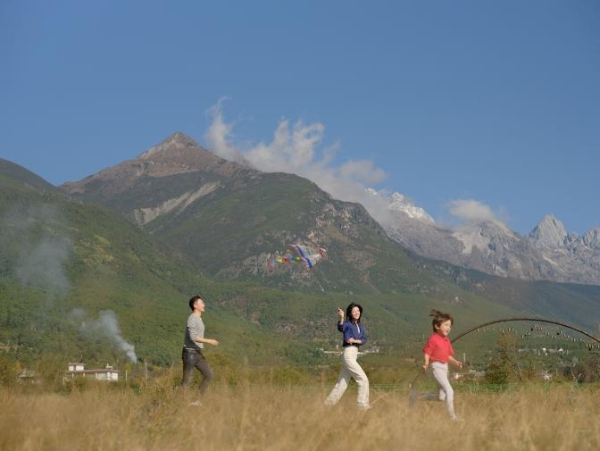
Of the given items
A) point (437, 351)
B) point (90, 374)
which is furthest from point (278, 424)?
point (90, 374)

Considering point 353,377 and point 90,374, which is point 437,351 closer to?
point 353,377

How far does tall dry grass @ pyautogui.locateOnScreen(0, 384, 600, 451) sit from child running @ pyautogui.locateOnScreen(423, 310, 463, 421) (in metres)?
0.40

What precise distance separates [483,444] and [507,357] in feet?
159

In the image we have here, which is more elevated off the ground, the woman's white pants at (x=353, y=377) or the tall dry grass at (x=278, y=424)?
the woman's white pants at (x=353, y=377)

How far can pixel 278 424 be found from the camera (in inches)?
380

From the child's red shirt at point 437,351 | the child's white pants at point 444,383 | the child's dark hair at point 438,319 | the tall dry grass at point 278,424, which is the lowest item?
the tall dry grass at point 278,424

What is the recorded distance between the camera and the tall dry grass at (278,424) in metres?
8.83

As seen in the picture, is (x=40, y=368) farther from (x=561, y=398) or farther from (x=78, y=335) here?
(x=78, y=335)

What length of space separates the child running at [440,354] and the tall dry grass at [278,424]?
40cm

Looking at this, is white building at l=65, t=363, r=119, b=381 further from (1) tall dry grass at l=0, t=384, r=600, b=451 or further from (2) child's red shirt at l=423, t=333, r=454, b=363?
(2) child's red shirt at l=423, t=333, r=454, b=363

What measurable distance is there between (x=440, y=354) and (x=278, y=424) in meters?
4.04

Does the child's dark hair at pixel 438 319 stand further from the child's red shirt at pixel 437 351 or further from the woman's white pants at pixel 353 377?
the woman's white pants at pixel 353 377

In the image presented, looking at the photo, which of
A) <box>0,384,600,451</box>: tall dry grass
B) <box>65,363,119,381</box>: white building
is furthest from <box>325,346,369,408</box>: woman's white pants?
<box>65,363,119,381</box>: white building

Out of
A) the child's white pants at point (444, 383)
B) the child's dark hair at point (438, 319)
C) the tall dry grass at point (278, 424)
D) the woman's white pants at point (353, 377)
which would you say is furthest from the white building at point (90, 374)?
the child's white pants at point (444, 383)
